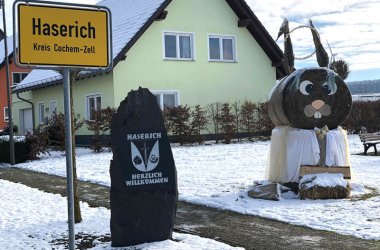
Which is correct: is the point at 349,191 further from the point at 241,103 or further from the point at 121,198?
the point at 241,103

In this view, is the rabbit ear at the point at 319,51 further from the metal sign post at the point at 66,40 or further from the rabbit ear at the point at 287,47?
the metal sign post at the point at 66,40

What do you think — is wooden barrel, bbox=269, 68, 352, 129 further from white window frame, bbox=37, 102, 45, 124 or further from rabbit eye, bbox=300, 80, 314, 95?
white window frame, bbox=37, 102, 45, 124

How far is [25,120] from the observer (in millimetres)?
30953

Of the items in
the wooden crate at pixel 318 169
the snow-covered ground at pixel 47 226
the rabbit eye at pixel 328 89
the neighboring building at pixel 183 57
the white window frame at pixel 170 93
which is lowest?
the snow-covered ground at pixel 47 226

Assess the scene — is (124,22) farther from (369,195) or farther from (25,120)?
(369,195)

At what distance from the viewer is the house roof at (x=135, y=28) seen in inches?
801

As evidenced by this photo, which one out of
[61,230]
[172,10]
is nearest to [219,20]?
[172,10]

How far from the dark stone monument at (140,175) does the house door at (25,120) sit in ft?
82.3

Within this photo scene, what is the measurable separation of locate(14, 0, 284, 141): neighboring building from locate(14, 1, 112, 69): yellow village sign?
15464 mm

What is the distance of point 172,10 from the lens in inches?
870

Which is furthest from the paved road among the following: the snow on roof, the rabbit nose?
the snow on roof

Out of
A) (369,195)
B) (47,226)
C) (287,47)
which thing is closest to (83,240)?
(47,226)

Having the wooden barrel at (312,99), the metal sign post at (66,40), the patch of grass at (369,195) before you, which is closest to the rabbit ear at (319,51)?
the wooden barrel at (312,99)

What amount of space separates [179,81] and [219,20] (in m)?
3.59
